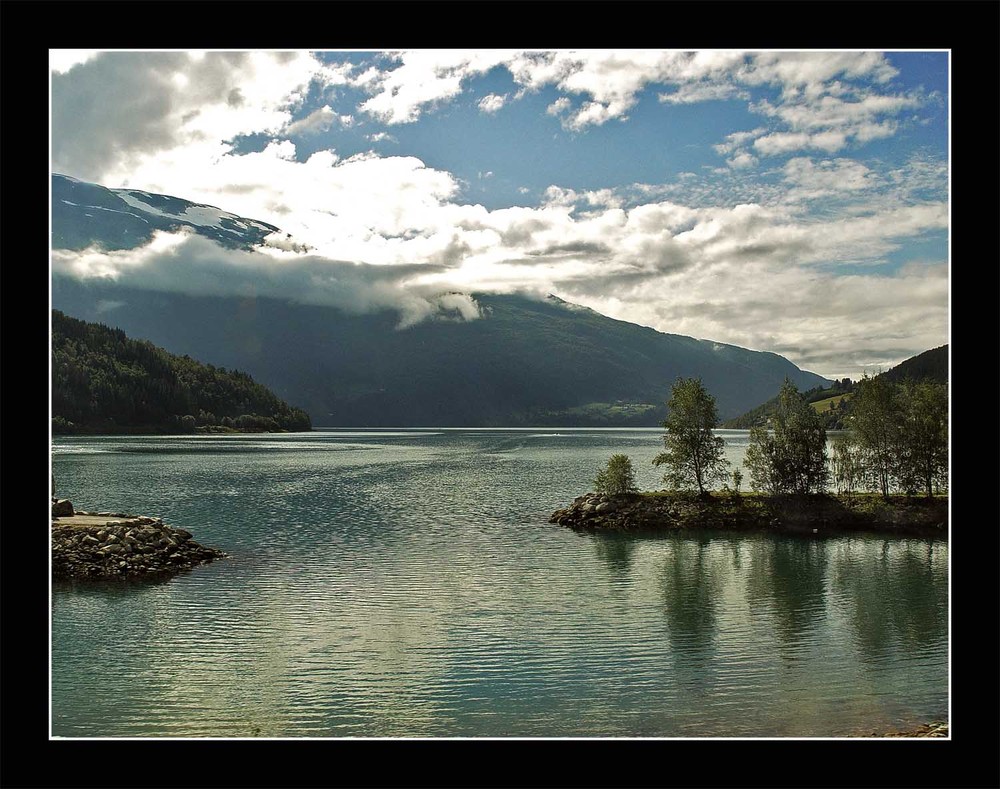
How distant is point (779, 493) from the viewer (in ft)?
133

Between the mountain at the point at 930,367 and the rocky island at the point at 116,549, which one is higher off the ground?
the mountain at the point at 930,367

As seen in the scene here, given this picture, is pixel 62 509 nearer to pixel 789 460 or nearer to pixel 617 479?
pixel 617 479

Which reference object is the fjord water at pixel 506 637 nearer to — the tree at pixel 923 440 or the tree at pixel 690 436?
the tree at pixel 923 440

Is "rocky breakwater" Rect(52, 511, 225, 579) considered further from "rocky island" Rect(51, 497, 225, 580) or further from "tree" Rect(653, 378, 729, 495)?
"tree" Rect(653, 378, 729, 495)

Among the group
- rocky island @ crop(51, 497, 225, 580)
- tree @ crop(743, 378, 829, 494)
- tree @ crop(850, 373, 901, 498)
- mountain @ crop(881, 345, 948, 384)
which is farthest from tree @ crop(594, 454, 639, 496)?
rocky island @ crop(51, 497, 225, 580)

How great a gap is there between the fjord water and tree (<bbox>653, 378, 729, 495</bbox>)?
560 centimetres

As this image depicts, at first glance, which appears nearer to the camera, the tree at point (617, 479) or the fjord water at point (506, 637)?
the fjord water at point (506, 637)

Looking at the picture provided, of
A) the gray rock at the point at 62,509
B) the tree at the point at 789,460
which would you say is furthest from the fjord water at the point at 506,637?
the gray rock at the point at 62,509

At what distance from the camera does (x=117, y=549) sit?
2539 centimetres

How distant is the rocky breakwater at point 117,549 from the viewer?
24531 mm

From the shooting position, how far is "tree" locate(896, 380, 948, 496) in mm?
38531

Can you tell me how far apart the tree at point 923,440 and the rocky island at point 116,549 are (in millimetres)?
34592
